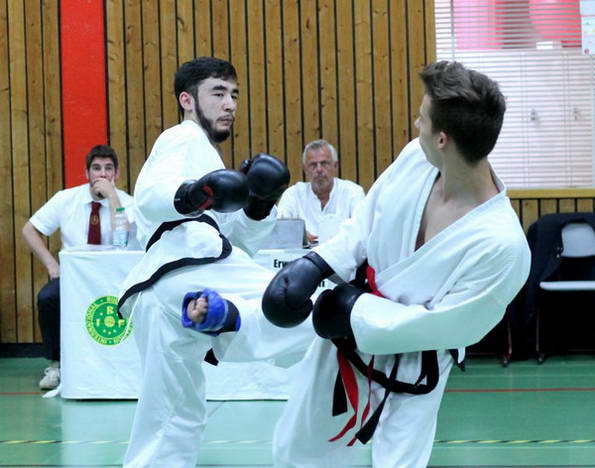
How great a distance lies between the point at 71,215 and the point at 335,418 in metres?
4.76

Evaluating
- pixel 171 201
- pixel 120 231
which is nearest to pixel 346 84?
pixel 120 231

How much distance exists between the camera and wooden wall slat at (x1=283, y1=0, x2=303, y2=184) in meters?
7.76

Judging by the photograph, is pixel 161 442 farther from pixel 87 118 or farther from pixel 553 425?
pixel 87 118

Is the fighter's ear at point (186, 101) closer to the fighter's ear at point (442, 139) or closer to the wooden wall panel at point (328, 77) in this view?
the fighter's ear at point (442, 139)

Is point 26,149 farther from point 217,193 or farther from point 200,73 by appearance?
point 217,193

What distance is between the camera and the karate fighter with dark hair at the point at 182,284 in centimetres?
352

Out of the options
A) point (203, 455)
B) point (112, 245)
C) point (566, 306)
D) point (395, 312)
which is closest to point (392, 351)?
point (395, 312)

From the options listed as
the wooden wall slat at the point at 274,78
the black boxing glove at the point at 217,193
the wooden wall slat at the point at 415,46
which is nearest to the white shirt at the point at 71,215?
the wooden wall slat at the point at 274,78

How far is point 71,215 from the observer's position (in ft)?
23.2

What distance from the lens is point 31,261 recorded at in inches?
308

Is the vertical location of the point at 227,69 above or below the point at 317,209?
above

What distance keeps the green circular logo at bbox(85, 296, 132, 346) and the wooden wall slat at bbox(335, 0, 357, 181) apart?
2.57 metres

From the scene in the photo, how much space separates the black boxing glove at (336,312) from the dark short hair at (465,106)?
0.49m

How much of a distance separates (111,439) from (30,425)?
0.66 metres
